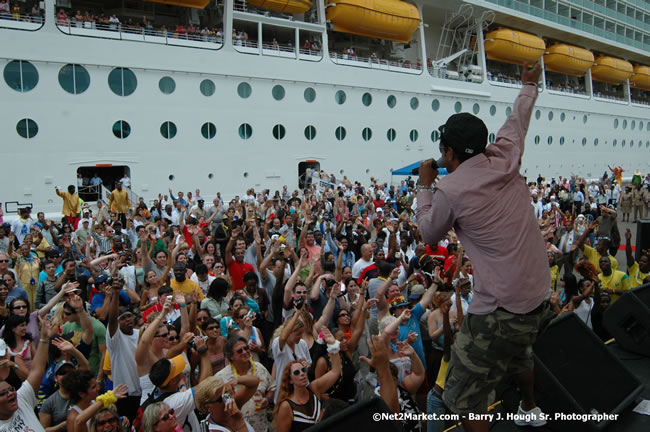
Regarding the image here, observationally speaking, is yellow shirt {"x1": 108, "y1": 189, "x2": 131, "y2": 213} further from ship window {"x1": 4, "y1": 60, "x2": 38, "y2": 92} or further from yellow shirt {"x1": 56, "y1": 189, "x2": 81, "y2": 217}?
ship window {"x1": 4, "y1": 60, "x2": 38, "y2": 92}

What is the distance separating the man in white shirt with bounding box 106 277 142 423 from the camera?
4281mm

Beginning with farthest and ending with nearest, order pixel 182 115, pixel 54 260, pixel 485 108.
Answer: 1. pixel 485 108
2. pixel 182 115
3. pixel 54 260

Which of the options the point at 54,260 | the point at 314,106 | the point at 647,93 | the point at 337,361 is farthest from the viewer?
the point at 647,93

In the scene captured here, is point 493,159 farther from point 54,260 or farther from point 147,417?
point 54,260

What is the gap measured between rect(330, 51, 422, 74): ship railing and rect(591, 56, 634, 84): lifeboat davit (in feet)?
68.4

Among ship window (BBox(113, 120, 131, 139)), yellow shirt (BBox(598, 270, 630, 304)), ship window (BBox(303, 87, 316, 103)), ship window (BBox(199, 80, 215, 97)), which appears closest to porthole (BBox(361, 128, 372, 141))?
ship window (BBox(303, 87, 316, 103))

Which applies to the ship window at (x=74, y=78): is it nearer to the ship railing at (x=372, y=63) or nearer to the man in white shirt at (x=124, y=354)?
the ship railing at (x=372, y=63)

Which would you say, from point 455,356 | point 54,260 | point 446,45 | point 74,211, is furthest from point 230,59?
point 455,356

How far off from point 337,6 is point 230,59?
641cm

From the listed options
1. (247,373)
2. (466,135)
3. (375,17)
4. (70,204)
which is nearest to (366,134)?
(375,17)

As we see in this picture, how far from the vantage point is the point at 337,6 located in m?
21.8

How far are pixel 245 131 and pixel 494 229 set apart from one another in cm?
1821

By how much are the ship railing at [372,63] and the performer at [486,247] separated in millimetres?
20658

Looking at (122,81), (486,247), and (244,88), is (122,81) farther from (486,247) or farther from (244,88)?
(486,247)
